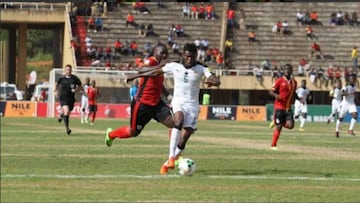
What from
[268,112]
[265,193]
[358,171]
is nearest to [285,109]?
[358,171]

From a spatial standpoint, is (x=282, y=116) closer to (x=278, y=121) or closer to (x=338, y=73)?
(x=278, y=121)

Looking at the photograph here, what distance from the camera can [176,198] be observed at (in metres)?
14.0

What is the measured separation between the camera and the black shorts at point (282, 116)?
25.7 m

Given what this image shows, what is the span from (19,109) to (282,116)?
3241 centimetres

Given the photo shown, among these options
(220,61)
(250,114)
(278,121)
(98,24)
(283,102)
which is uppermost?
(98,24)

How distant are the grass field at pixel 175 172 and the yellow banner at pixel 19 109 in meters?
25.9

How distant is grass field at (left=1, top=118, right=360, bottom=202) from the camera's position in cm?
1442

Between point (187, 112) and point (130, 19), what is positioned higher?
point (130, 19)

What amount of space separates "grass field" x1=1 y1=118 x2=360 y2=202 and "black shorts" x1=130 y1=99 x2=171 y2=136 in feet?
2.77

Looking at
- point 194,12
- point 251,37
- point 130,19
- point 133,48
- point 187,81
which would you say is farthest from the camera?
point 194,12

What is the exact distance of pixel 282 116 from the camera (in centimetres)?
2577

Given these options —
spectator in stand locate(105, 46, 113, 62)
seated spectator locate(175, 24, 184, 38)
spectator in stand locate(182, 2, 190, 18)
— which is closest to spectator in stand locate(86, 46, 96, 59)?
spectator in stand locate(105, 46, 113, 62)

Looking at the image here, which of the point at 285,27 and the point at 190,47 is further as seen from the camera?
the point at 285,27

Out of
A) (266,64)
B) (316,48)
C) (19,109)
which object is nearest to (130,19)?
(266,64)
